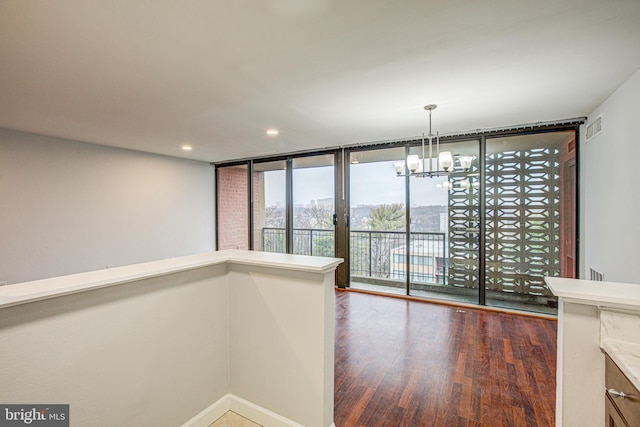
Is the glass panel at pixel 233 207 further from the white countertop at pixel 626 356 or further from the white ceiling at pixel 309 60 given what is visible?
the white countertop at pixel 626 356

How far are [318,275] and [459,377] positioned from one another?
5.54 ft

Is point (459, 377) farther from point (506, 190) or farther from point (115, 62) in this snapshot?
point (115, 62)

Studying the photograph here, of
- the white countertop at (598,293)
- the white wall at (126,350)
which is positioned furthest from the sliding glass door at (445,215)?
the white wall at (126,350)

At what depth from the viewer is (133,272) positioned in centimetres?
149

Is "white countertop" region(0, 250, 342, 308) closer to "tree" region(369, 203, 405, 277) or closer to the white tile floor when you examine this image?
the white tile floor

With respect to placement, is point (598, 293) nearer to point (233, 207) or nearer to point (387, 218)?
point (387, 218)

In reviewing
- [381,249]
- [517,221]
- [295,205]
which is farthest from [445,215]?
[295,205]

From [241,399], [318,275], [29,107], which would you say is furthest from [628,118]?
[29,107]

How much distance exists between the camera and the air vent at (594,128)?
9.71ft

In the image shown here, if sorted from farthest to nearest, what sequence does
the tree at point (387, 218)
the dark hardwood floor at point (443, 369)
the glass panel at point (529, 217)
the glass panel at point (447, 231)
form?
the tree at point (387, 218) → the glass panel at point (447, 231) → the glass panel at point (529, 217) → the dark hardwood floor at point (443, 369)

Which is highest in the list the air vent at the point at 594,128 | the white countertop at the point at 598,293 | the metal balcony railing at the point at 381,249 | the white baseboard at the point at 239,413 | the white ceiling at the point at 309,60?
the white ceiling at the point at 309,60

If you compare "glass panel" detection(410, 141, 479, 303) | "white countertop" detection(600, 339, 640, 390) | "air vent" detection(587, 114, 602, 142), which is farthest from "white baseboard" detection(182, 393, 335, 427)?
"air vent" detection(587, 114, 602, 142)

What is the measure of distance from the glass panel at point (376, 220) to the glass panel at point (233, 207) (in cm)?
264

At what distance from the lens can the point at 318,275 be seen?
1641mm
